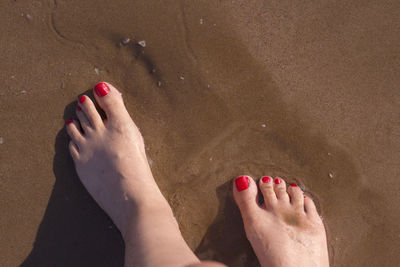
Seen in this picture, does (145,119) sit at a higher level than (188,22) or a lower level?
lower

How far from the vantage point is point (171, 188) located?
195cm

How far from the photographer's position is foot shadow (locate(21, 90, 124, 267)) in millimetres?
1850

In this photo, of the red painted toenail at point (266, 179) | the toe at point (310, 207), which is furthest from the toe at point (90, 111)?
the toe at point (310, 207)

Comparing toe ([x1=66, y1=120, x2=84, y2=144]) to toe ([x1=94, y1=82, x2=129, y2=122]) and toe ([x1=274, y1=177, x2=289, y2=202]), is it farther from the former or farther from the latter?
toe ([x1=274, y1=177, x2=289, y2=202])

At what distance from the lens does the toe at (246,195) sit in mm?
1934

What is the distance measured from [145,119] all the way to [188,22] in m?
0.68

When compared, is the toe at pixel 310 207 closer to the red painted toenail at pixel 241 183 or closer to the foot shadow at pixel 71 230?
the red painted toenail at pixel 241 183

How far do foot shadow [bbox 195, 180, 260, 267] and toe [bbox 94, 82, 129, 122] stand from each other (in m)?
0.82

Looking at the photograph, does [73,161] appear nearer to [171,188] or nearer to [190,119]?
[171,188]

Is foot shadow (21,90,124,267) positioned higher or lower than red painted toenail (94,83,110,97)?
lower

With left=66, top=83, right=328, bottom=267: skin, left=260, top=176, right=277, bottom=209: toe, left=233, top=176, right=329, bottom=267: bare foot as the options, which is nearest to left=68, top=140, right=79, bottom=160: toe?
left=66, top=83, right=328, bottom=267: skin

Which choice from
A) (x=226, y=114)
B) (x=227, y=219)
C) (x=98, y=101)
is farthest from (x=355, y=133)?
(x=98, y=101)

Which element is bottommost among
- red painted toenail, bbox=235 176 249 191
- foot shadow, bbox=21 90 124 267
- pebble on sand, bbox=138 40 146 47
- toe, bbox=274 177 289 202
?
toe, bbox=274 177 289 202

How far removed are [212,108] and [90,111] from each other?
31.6 inches
